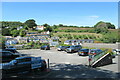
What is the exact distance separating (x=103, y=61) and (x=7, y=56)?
11.0 m

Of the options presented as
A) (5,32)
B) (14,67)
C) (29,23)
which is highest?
(29,23)

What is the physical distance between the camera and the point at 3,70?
9328 millimetres

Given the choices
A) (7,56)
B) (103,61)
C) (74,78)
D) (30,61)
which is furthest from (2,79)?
(103,61)

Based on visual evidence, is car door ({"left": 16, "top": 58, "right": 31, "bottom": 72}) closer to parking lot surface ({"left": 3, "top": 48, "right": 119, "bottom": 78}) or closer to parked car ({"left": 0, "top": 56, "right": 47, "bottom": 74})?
parked car ({"left": 0, "top": 56, "right": 47, "bottom": 74})

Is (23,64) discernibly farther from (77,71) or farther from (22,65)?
(77,71)

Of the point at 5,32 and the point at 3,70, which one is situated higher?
the point at 5,32

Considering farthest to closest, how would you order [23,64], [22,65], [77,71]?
[77,71], [23,64], [22,65]

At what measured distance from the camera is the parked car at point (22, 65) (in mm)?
9305

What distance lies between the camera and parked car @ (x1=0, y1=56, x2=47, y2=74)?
9.30m

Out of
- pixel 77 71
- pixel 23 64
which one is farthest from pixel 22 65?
pixel 77 71

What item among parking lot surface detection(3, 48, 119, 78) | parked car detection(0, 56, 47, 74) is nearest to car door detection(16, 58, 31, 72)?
parked car detection(0, 56, 47, 74)

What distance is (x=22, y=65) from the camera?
9.77 metres

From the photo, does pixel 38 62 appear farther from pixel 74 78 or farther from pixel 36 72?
pixel 74 78

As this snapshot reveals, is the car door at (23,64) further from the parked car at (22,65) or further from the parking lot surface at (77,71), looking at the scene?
the parking lot surface at (77,71)
